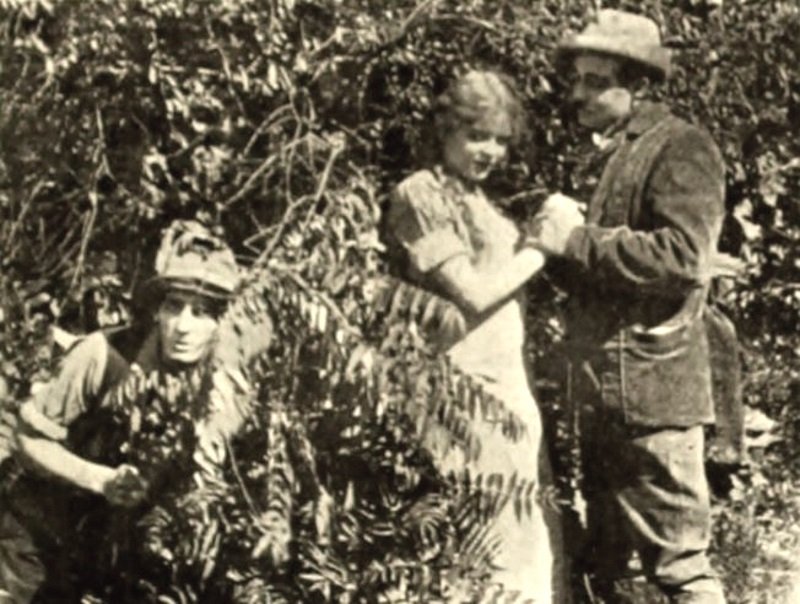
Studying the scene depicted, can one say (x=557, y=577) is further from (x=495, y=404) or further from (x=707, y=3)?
(x=707, y=3)

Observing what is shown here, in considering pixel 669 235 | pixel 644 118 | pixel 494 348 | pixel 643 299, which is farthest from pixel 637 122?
pixel 494 348

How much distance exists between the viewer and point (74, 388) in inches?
205

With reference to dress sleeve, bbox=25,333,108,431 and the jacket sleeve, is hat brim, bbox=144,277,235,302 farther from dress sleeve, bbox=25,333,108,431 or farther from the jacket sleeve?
the jacket sleeve

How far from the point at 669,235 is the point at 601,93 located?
46 centimetres

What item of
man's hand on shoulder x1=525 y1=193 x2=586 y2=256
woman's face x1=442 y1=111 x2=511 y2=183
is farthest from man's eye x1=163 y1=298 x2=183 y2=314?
man's hand on shoulder x1=525 y1=193 x2=586 y2=256

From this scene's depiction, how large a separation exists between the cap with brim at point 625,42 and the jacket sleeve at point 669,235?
0.24m

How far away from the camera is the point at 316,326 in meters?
4.81

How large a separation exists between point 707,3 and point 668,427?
4.82 feet

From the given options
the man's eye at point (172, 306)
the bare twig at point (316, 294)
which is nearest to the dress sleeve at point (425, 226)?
the bare twig at point (316, 294)

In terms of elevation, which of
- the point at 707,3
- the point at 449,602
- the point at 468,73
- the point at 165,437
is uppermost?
the point at 707,3

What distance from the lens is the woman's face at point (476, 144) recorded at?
527cm

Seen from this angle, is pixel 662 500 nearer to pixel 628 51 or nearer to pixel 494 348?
pixel 494 348

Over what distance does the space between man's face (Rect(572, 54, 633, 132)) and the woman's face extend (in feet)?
0.71

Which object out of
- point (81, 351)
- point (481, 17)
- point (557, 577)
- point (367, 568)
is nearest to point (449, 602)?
point (367, 568)
